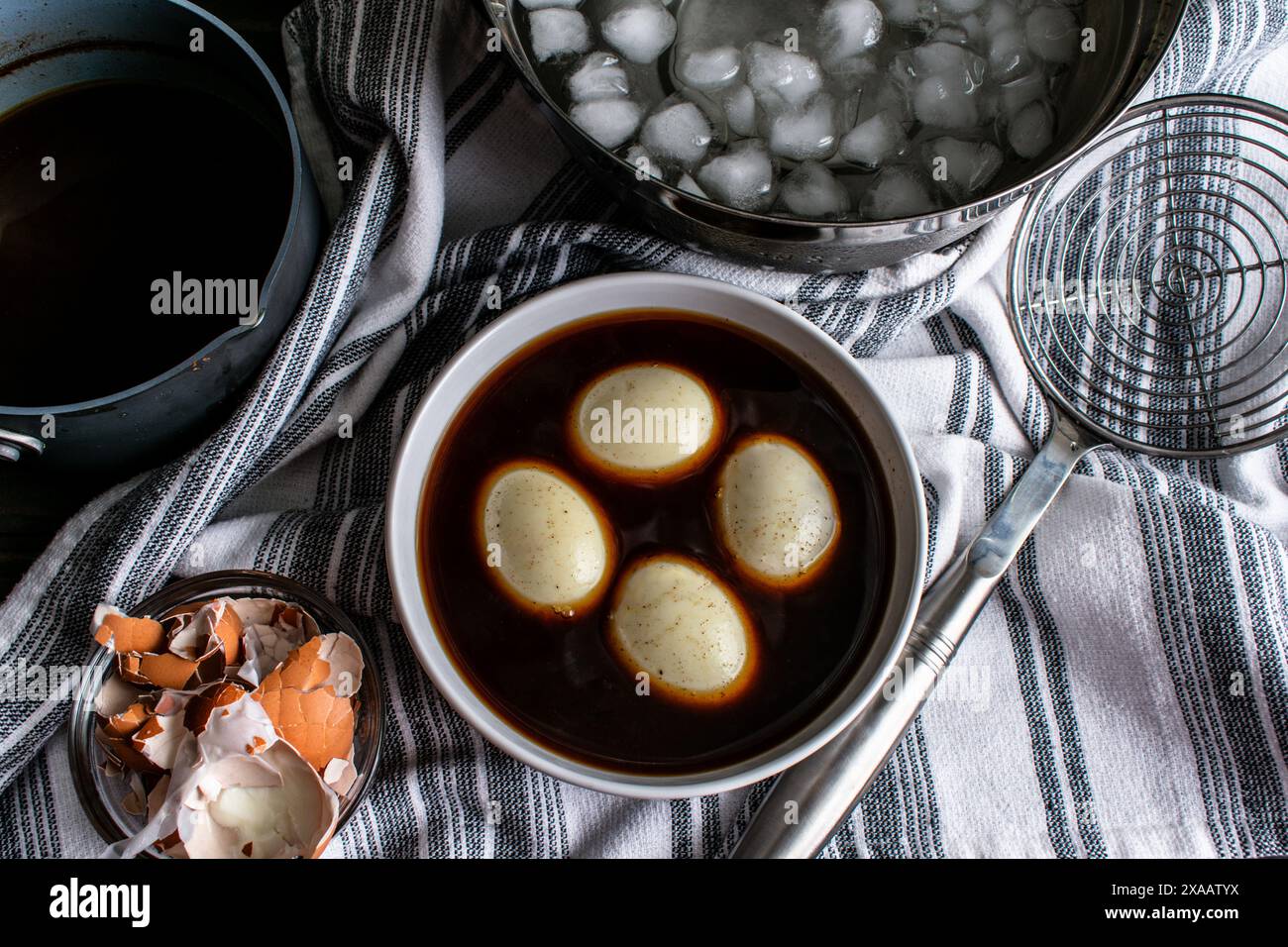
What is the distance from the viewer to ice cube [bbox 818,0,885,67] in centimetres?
78

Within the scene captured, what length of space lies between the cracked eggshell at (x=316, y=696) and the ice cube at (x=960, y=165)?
55 centimetres

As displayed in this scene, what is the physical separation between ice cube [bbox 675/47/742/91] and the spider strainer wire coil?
0.32 meters

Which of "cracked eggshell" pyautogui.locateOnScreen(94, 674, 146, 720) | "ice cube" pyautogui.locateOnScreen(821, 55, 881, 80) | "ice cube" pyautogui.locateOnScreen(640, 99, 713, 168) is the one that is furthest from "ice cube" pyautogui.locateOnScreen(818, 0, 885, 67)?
"cracked eggshell" pyautogui.locateOnScreen(94, 674, 146, 720)

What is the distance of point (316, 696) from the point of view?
777 mm

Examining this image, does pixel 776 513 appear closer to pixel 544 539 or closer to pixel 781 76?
pixel 544 539

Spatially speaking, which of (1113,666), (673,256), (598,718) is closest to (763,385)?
(673,256)

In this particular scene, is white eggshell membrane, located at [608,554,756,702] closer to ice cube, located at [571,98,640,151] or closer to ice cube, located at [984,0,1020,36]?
ice cube, located at [571,98,640,151]

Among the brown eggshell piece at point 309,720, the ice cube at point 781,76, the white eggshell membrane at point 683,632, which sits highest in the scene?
the ice cube at point 781,76

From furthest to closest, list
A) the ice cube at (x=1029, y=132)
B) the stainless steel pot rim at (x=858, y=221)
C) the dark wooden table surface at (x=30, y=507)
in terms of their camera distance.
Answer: the dark wooden table surface at (x=30, y=507) → the ice cube at (x=1029, y=132) → the stainless steel pot rim at (x=858, y=221)

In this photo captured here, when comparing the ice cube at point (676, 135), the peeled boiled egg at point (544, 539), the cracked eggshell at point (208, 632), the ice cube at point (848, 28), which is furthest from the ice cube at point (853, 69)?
the cracked eggshell at point (208, 632)

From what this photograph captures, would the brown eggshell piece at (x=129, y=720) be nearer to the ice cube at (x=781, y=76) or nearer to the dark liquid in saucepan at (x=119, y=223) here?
the dark liquid in saucepan at (x=119, y=223)

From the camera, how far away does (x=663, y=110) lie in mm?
782

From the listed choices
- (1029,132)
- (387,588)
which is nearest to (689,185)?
(1029,132)

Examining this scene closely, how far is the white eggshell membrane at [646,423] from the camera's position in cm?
79
